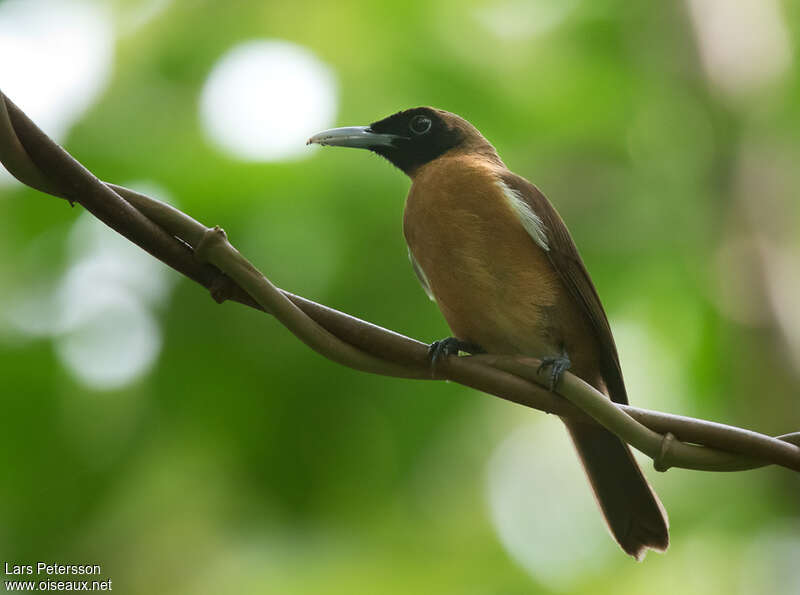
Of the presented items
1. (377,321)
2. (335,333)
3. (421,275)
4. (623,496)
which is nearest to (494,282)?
(421,275)

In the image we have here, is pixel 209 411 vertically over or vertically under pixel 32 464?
over

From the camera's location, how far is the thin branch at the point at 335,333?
1.79 metres

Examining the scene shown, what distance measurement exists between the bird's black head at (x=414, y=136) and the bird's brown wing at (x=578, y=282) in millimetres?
691

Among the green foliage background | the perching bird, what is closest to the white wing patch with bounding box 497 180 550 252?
the perching bird

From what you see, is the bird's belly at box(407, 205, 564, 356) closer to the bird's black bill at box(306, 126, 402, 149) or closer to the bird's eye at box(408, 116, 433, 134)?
the bird's black bill at box(306, 126, 402, 149)

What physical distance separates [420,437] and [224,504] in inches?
43.1

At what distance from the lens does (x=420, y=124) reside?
4.27m

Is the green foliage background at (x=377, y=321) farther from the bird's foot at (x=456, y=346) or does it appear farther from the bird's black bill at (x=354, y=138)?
the bird's foot at (x=456, y=346)

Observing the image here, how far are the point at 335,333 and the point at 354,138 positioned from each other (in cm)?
221

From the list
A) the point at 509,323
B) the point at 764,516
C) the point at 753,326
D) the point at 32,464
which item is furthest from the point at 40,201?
the point at 764,516

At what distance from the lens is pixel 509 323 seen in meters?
3.37

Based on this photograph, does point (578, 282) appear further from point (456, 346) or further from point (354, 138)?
point (354, 138)

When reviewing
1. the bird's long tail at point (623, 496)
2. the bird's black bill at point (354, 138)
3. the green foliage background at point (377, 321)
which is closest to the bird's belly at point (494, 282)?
the bird's long tail at point (623, 496)

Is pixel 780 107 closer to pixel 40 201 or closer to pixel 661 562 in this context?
pixel 661 562
